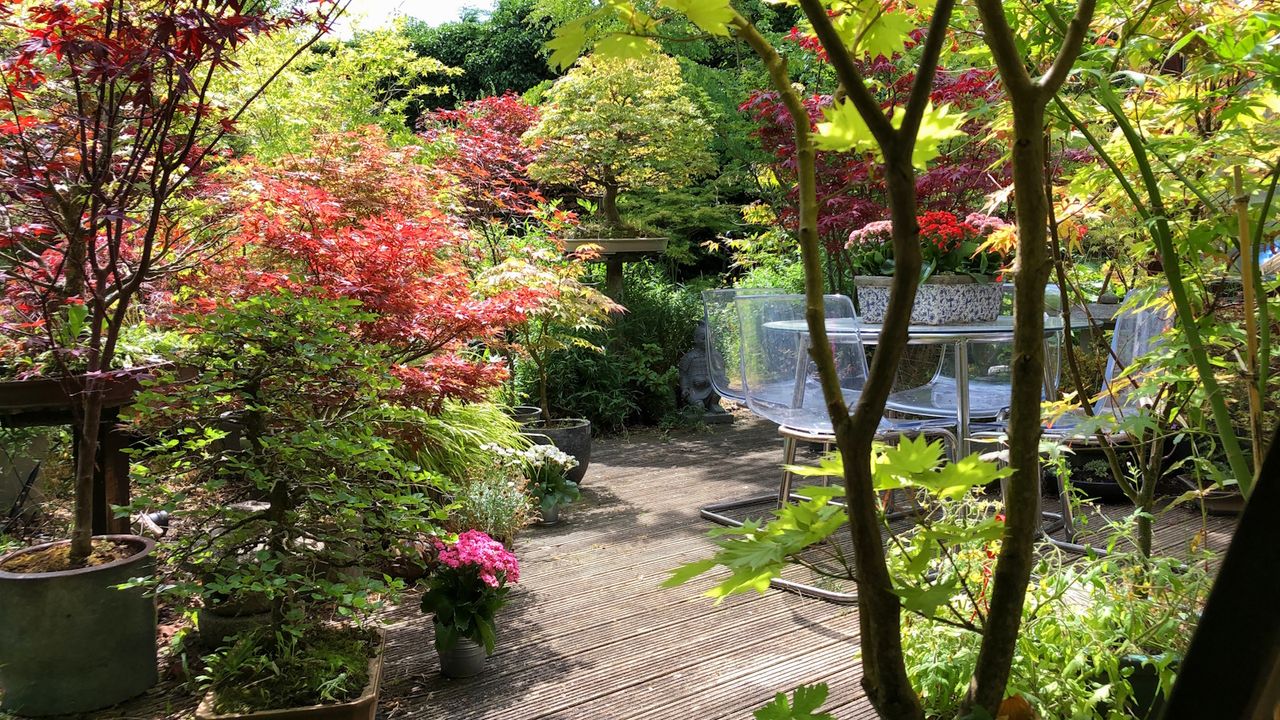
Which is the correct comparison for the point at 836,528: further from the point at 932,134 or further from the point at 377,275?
the point at 377,275

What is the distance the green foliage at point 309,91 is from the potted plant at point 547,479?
1791 millimetres

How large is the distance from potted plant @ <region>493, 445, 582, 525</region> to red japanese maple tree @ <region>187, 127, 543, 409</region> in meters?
0.83

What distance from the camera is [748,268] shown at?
889 centimetres

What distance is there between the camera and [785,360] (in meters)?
3.61

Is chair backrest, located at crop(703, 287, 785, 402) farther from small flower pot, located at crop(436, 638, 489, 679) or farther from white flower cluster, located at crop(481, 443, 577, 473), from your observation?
small flower pot, located at crop(436, 638, 489, 679)

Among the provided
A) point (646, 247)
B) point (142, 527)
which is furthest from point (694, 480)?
point (142, 527)

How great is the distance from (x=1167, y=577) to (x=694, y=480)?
11.0 feet

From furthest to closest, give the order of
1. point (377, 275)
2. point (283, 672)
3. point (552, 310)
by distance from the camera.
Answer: point (552, 310)
point (377, 275)
point (283, 672)

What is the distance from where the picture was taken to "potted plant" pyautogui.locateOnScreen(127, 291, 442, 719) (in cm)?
198

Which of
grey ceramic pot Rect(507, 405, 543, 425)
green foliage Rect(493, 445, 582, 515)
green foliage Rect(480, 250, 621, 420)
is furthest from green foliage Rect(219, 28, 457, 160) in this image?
green foliage Rect(493, 445, 582, 515)

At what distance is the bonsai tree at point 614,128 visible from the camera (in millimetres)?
6047

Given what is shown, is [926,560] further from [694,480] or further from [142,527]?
[694,480]

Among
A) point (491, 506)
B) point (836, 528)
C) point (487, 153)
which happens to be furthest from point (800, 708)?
point (487, 153)

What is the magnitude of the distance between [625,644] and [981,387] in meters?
2.05
